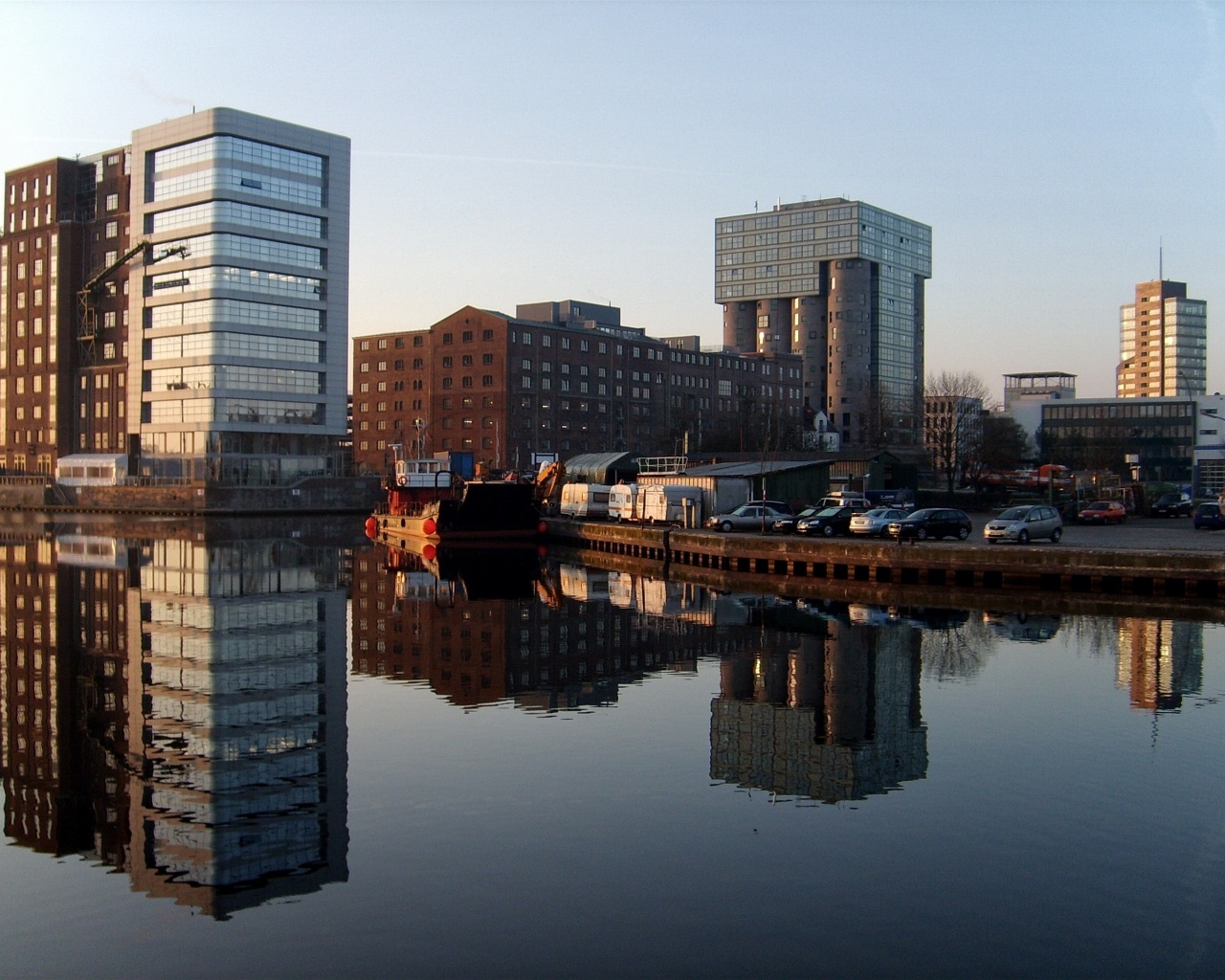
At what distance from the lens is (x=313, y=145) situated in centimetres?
10425

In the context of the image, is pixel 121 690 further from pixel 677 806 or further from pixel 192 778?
pixel 677 806

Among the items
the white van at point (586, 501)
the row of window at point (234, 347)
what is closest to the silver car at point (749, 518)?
the white van at point (586, 501)

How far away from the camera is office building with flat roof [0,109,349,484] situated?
101m

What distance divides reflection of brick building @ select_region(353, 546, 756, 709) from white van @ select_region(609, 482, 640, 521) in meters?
27.4

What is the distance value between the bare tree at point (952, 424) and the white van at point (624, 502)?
33.4 meters

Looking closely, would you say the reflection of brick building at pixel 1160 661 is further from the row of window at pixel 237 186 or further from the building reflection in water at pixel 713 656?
the row of window at pixel 237 186

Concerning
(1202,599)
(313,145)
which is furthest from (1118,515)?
(313,145)

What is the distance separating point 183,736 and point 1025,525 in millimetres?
38557

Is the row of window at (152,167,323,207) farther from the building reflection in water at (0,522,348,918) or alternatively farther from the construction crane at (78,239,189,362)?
the building reflection in water at (0,522,348,918)

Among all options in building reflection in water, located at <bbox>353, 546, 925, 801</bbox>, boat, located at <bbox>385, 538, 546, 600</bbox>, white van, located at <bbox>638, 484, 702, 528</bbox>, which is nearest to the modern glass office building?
boat, located at <bbox>385, 538, 546, 600</bbox>

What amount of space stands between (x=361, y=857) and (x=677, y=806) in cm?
421

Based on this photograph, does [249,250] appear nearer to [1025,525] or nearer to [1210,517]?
[1025,525]

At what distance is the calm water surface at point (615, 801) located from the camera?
11047 millimetres

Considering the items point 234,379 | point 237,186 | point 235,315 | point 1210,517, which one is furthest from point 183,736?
point 237,186
